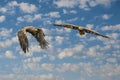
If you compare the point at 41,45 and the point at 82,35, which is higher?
the point at 82,35

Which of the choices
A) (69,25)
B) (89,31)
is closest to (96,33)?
(89,31)

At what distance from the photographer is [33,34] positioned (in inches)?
1117

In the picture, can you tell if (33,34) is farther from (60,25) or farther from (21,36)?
(60,25)

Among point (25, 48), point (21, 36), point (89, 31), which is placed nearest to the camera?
point (25, 48)

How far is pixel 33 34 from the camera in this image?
93.0 ft

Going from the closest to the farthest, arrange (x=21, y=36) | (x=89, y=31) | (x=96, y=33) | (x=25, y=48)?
(x=25, y=48) < (x=21, y=36) < (x=96, y=33) < (x=89, y=31)

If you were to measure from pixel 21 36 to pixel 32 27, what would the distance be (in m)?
1.86

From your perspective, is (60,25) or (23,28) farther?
(60,25)

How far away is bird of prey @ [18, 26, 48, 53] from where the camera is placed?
87.8ft

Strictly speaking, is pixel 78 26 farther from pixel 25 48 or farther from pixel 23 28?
pixel 25 48

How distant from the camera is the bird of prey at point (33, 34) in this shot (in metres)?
26.8

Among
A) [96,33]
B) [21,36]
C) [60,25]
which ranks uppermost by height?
[60,25]

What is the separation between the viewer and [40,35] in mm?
28969

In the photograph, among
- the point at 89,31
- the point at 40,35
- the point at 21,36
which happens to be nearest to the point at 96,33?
the point at 89,31
